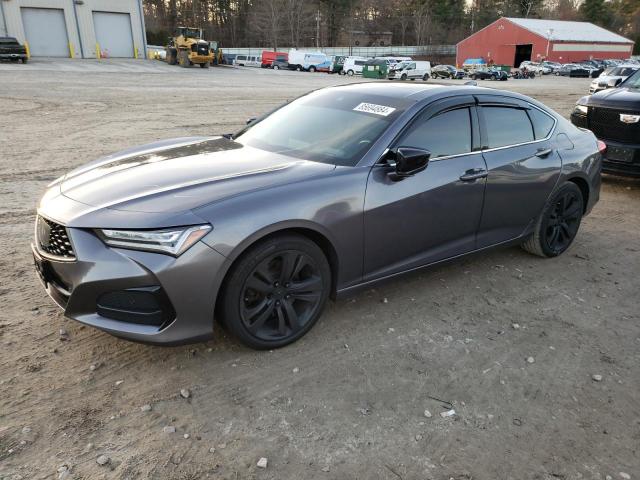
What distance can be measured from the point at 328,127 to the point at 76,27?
47917mm

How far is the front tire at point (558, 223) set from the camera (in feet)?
15.6

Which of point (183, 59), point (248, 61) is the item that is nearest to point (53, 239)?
point (183, 59)

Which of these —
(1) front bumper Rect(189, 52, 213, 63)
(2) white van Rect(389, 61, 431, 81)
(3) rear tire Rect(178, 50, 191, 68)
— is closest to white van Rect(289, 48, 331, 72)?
(2) white van Rect(389, 61, 431, 81)

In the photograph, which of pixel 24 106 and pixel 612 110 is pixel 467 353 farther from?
pixel 24 106

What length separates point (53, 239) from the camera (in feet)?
9.59

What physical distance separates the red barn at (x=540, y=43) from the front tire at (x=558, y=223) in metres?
71.8

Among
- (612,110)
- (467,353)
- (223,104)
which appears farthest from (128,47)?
(467,353)

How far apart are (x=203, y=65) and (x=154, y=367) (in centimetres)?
4355

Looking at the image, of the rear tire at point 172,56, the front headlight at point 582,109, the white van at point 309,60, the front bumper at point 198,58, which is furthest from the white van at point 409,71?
the front headlight at point 582,109

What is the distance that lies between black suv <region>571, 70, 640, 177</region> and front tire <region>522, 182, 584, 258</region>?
9.18ft

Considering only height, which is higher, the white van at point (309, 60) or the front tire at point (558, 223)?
the white van at point (309, 60)

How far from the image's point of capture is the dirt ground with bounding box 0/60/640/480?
2.45 m

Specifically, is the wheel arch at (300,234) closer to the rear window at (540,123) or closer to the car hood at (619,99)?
the rear window at (540,123)

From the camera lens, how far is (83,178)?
11.2ft
